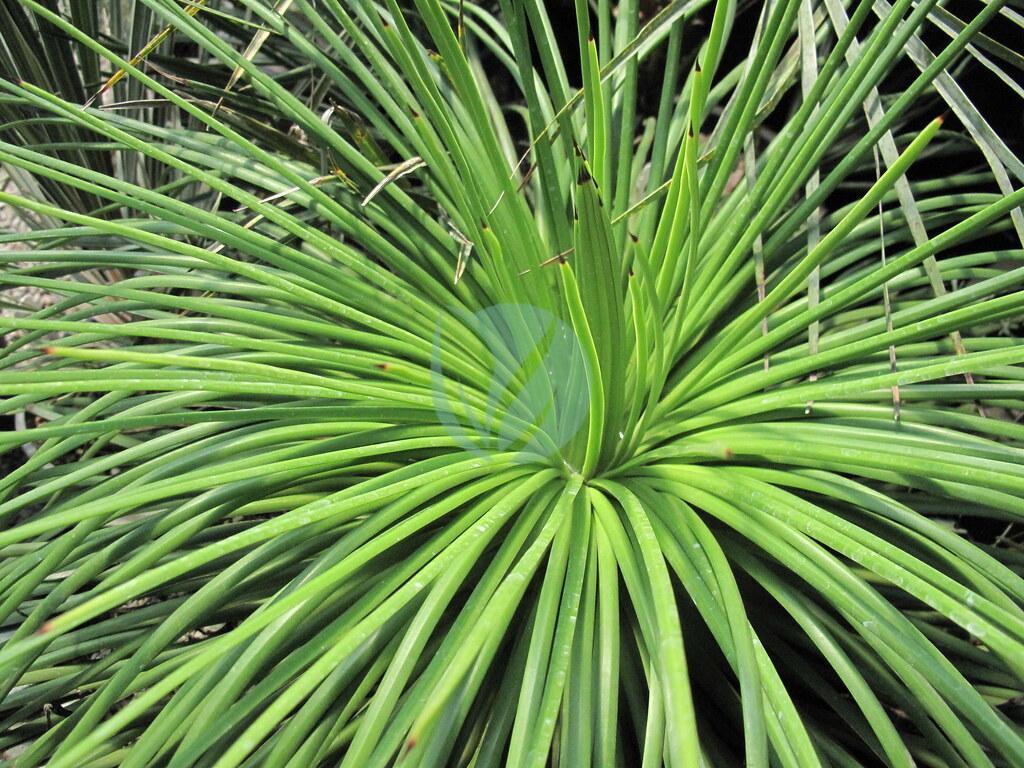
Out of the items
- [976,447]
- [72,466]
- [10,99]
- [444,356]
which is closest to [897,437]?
[976,447]

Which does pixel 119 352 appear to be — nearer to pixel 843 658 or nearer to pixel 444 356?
pixel 444 356

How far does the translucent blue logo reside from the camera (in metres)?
0.76

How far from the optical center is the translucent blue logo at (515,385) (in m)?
0.76

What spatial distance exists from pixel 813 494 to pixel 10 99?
2.97 ft

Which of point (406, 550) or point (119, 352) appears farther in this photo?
point (406, 550)

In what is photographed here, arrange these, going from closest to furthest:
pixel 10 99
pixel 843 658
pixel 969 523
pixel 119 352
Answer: pixel 119 352 → pixel 843 658 → pixel 10 99 → pixel 969 523

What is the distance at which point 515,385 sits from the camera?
32.8 inches

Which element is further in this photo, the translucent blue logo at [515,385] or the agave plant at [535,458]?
the translucent blue logo at [515,385]

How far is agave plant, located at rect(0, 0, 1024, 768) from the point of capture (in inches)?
21.9

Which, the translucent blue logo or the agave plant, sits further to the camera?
the translucent blue logo

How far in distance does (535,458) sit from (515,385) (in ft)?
0.35

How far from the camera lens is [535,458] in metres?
0.75

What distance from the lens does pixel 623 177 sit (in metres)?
0.93

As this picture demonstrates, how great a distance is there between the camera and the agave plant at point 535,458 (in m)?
0.56
